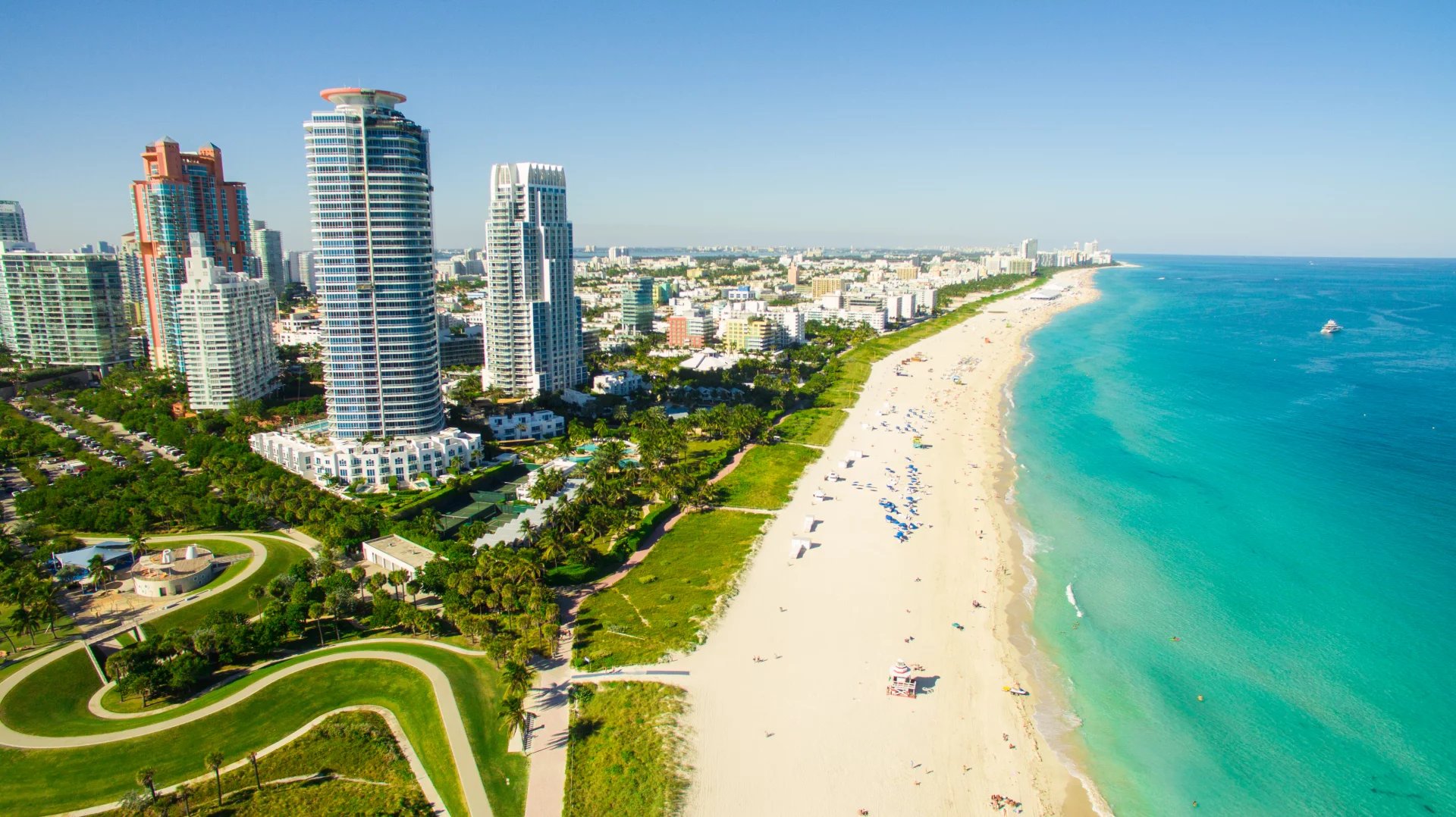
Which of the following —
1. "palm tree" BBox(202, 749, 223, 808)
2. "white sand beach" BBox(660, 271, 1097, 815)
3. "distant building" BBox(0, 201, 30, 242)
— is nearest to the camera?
"palm tree" BBox(202, 749, 223, 808)

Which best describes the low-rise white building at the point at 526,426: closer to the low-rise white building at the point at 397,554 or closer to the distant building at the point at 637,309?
the low-rise white building at the point at 397,554

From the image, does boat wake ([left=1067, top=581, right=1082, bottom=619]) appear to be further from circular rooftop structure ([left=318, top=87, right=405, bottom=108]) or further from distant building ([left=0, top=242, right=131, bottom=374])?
distant building ([left=0, top=242, right=131, bottom=374])

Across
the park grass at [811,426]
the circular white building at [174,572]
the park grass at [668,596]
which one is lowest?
the park grass at [668,596]

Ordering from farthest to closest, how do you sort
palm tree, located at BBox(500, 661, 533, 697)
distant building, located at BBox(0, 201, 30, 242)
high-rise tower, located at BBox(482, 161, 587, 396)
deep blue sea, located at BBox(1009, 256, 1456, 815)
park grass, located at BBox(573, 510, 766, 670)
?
distant building, located at BBox(0, 201, 30, 242)
high-rise tower, located at BBox(482, 161, 587, 396)
park grass, located at BBox(573, 510, 766, 670)
palm tree, located at BBox(500, 661, 533, 697)
deep blue sea, located at BBox(1009, 256, 1456, 815)

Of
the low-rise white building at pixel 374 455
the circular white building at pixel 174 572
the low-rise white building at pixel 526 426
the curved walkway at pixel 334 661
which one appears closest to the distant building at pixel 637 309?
the low-rise white building at pixel 526 426

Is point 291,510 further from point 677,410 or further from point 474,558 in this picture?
point 677,410

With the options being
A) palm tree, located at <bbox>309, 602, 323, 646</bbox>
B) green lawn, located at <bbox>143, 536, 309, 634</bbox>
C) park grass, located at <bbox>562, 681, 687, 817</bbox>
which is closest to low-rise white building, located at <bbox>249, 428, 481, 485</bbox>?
green lawn, located at <bbox>143, 536, 309, 634</bbox>
